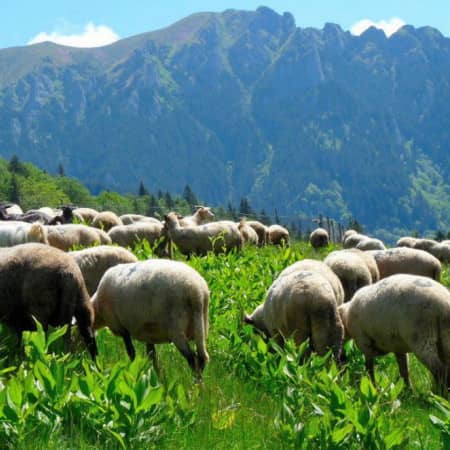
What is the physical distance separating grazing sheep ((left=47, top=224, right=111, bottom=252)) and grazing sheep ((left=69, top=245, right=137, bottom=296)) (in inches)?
186

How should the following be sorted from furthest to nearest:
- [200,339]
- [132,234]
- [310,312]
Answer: [132,234] < [310,312] < [200,339]

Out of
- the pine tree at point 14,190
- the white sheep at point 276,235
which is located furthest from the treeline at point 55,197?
the white sheep at point 276,235

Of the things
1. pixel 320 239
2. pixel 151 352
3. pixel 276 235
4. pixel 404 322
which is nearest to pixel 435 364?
pixel 404 322

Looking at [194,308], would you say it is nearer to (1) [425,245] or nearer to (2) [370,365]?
(2) [370,365]

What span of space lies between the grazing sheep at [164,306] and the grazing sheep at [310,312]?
1.04 metres

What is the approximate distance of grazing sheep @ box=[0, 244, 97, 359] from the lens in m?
6.94

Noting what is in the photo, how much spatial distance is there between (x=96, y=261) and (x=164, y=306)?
3.30 meters

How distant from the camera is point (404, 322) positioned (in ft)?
23.2

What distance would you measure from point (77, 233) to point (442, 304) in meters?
9.94

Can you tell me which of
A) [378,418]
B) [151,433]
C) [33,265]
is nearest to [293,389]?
[378,418]

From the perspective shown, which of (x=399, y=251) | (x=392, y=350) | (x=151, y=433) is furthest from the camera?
(x=399, y=251)

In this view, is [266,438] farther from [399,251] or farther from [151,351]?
[399,251]

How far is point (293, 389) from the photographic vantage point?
5480mm

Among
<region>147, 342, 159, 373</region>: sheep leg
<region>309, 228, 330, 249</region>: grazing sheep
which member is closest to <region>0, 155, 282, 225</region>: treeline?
<region>309, 228, 330, 249</region>: grazing sheep
